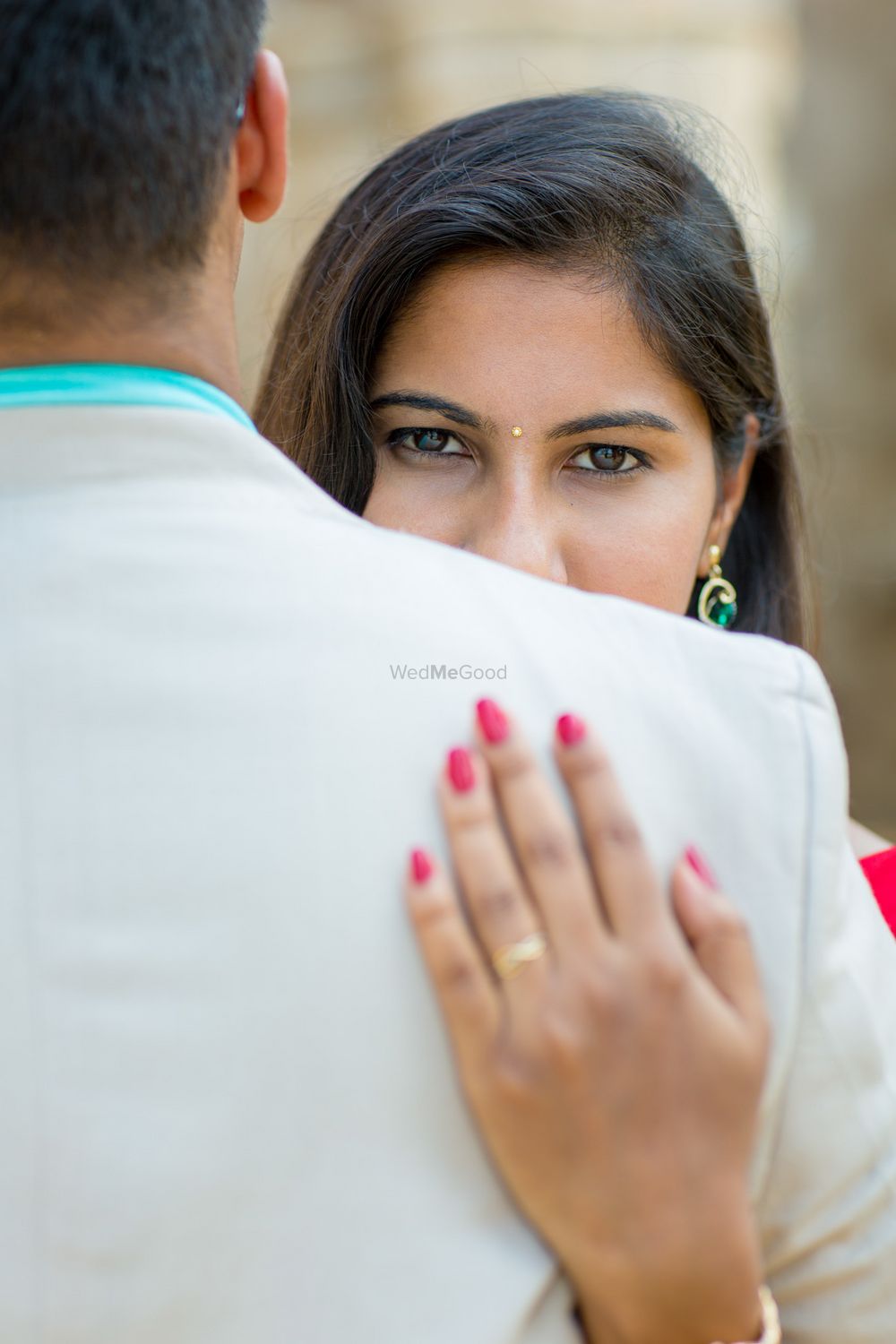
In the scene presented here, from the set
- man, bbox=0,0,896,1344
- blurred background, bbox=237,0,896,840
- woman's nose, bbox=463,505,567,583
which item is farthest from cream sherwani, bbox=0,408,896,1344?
blurred background, bbox=237,0,896,840

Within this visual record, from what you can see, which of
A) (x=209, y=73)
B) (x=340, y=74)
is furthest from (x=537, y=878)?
(x=340, y=74)

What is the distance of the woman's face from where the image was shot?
1.80 meters

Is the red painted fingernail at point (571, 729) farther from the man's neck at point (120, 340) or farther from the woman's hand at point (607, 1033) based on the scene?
the man's neck at point (120, 340)

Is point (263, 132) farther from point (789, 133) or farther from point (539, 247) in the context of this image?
point (789, 133)

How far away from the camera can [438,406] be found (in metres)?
1.83

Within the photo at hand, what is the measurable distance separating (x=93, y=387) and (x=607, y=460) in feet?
3.42

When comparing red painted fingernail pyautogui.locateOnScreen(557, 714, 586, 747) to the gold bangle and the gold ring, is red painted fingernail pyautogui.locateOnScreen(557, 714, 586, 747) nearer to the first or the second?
the gold ring

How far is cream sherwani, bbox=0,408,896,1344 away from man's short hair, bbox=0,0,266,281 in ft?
0.36

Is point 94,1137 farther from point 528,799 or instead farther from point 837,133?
point 837,133

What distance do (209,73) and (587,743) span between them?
509 millimetres

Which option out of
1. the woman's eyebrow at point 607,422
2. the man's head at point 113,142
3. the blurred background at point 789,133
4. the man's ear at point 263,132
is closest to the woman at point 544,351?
the woman's eyebrow at point 607,422

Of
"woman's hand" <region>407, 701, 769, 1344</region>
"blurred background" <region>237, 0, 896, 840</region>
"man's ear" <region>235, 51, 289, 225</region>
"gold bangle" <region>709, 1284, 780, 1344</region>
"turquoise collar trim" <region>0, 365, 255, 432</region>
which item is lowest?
"gold bangle" <region>709, 1284, 780, 1344</region>

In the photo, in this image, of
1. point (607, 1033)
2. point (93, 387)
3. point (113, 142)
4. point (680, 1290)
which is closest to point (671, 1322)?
point (680, 1290)

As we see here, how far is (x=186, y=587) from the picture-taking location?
2.97 ft
